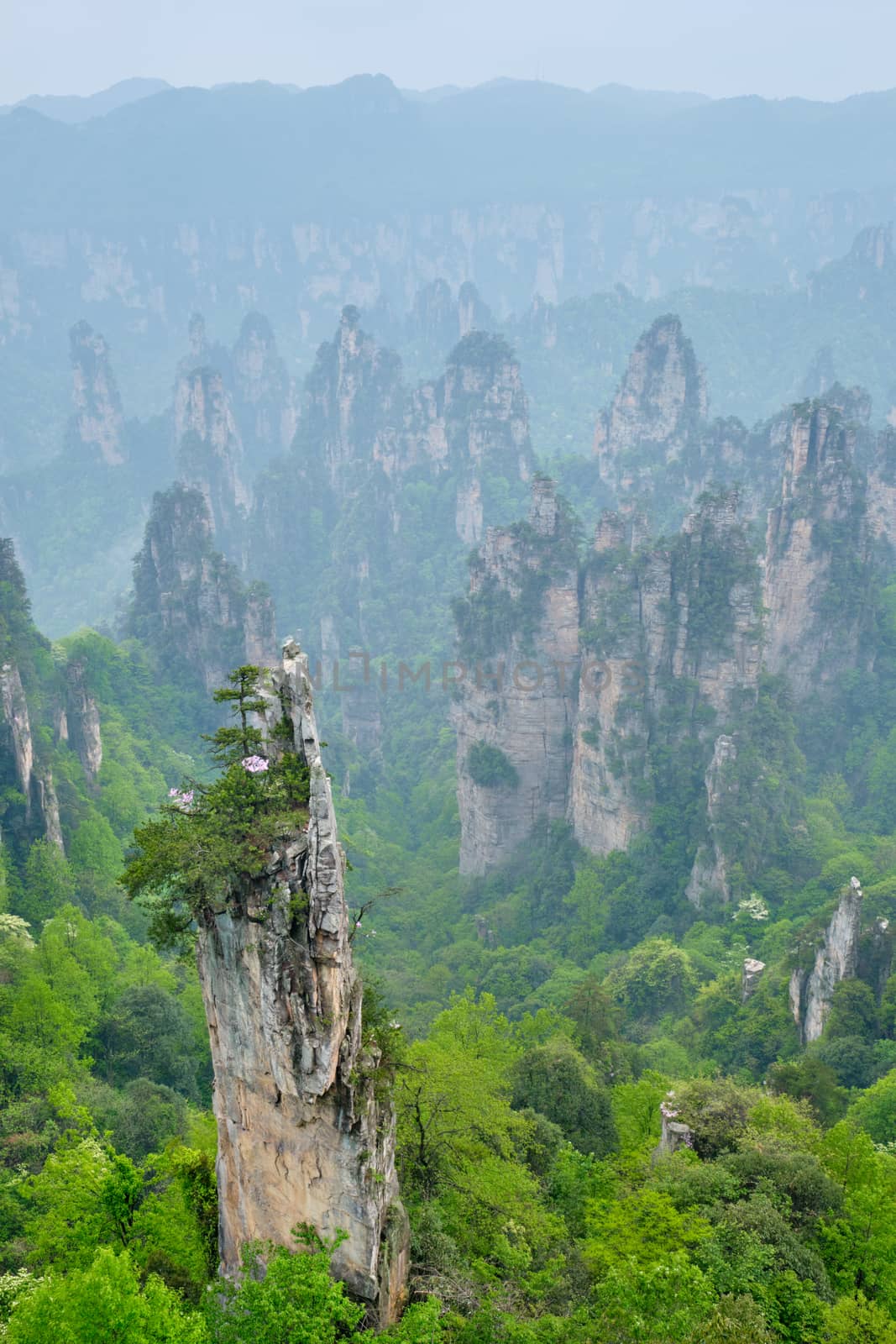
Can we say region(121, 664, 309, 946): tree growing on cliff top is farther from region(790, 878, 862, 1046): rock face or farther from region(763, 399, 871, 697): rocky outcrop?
region(763, 399, 871, 697): rocky outcrop

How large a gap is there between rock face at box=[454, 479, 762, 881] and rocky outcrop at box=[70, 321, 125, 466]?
85351mm

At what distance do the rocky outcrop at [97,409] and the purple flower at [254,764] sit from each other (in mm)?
127727

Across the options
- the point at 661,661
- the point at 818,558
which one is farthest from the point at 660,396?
the point at 661,661

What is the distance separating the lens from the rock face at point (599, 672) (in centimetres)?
5212

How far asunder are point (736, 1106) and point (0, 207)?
207780mm

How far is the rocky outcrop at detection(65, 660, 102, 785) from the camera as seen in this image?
172 ft

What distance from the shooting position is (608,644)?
54.8 m

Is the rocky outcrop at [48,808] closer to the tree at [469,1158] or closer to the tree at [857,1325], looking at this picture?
the tree at [469,1158]

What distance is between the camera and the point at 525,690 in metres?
60.0

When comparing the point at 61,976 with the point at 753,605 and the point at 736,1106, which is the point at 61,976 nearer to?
the point at 736,1106

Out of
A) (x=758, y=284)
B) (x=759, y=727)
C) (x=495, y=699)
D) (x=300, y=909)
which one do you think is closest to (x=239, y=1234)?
(x=300, y=909)

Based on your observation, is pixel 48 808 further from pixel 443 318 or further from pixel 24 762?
pixel 443 318

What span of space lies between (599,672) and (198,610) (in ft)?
98.3

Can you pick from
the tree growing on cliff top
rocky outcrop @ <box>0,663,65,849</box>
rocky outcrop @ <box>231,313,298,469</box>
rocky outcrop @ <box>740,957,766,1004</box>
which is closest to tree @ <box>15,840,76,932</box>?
rocky outcrop @ <box>0,663,65,849</box>
